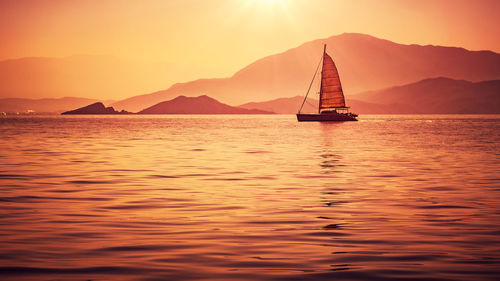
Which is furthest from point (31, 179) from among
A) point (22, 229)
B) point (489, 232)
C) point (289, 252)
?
point (489, 232)

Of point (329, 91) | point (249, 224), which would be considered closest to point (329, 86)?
point (329, 91)

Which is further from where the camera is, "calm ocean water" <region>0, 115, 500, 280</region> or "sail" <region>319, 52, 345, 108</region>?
"sail" <region>319, 52, 345, 108</region>

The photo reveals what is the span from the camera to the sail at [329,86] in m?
136

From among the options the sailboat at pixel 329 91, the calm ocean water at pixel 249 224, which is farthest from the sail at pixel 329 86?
the calm ocean water at pixel 249 224

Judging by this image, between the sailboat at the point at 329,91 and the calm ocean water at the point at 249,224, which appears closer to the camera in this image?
the calm ocean water at the point at 249,224

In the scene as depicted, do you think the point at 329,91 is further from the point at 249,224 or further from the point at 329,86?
the point at 249,224

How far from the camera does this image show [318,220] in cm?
1522

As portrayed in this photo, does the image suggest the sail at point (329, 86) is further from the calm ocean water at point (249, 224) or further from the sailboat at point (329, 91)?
the calm ocean water at point (249, 224)

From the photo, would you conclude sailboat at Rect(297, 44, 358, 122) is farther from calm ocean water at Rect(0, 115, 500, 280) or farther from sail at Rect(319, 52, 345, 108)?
calm ocean water at Rect(0, 115, 500, 280)

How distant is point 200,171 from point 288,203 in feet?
37.4

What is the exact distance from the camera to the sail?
445ft

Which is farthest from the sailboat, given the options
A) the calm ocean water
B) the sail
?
the calm ocean water

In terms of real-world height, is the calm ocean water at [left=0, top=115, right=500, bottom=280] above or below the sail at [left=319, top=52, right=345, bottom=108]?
below

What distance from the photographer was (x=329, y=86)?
448 ft
